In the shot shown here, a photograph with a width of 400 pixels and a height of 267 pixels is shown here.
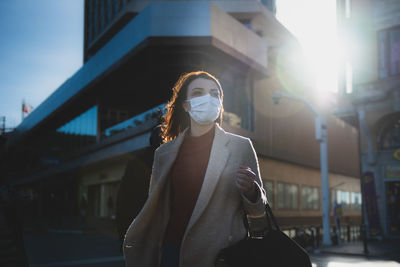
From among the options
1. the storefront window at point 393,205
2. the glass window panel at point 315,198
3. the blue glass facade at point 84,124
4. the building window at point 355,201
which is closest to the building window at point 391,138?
the storefront window at point 393,205

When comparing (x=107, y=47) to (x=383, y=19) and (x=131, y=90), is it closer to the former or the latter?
(x=131, y=90)

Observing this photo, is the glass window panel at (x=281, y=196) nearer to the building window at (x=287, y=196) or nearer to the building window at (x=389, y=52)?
the building window at (x=287, y=196)

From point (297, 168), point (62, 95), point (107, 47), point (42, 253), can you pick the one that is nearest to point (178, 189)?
point (42, 253)

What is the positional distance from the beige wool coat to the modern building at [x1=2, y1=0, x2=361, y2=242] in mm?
13740

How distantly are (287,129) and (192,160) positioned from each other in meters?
30.8

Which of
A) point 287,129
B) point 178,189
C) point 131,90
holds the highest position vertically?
point 131,90

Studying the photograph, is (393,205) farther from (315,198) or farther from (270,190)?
(315,198)

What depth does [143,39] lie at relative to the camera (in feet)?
69.0

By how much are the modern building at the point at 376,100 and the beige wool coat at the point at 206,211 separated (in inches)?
823

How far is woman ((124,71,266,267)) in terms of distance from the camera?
2.25 m

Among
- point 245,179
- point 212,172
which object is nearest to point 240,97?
point 212,172

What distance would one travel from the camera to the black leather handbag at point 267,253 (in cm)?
204

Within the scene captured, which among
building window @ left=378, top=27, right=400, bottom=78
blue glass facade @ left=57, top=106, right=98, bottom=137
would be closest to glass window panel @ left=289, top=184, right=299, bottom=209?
building window @ left=378, top=27, right=400, bottom=78

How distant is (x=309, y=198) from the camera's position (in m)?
36.1
